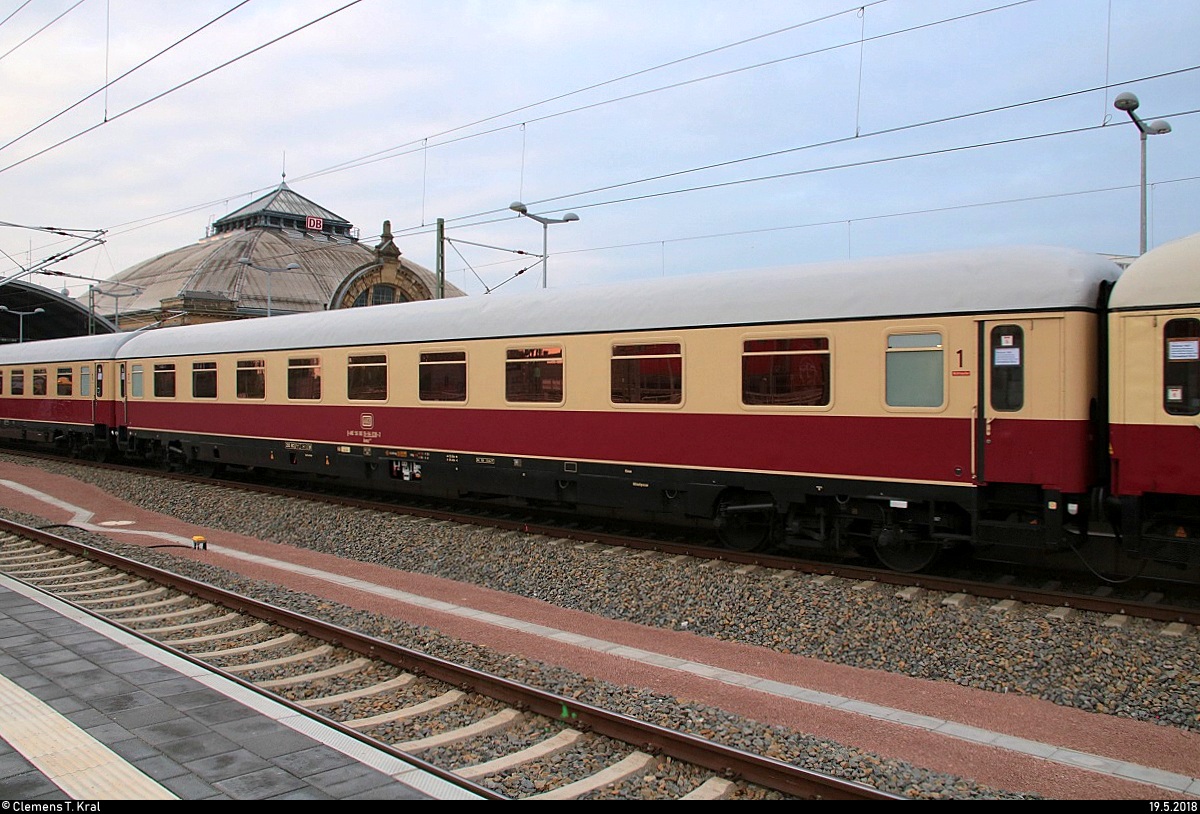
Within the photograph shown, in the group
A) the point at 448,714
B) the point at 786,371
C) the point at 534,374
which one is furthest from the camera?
the point at 534,374

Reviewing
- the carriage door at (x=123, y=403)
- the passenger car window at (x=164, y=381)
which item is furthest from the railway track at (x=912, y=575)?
the carriage door at (x=123, y=403)

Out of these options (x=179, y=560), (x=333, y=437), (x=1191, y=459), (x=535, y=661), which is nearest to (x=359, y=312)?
(x=333, y=437)

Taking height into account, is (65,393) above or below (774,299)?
below

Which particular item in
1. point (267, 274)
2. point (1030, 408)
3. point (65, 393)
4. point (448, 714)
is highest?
point (267, 274)

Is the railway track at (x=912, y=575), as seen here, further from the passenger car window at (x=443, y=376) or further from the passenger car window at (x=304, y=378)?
the passenger car window at (x=304, y=378)

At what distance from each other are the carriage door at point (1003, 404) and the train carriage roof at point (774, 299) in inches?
11.4

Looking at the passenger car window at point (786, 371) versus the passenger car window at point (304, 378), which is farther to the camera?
the passenger car window at point (304, 378)

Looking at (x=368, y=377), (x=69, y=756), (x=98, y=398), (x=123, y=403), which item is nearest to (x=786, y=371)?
(x=69, y=756)

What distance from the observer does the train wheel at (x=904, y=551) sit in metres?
10.2

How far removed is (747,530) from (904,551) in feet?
6.90

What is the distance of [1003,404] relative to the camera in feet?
30.8

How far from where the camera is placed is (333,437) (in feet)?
56.9

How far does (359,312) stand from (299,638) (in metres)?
9.83

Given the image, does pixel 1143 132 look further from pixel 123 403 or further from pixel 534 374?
pixel 123 403
